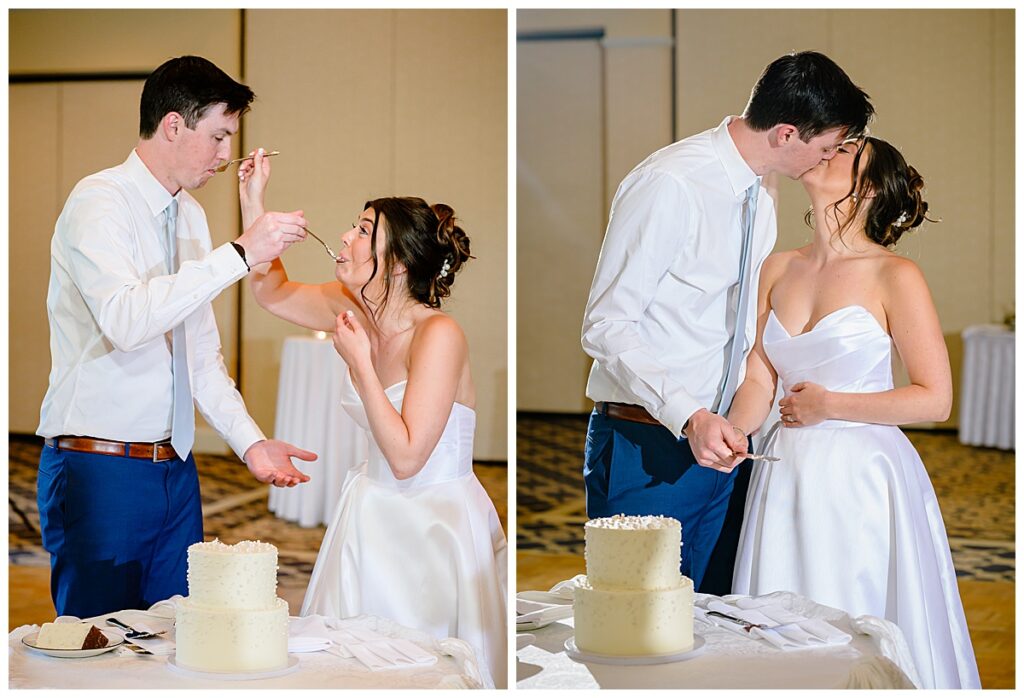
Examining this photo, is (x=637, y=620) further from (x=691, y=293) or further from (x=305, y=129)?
(x=305, y=129)

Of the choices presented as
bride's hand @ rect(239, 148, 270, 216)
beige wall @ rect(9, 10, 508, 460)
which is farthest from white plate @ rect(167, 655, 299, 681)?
beige wall @ rect(9, 10, 508, 460)

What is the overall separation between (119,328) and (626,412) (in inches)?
46.3

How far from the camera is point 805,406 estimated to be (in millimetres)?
2551

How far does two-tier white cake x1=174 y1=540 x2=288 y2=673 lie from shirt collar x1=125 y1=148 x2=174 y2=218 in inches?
40.2

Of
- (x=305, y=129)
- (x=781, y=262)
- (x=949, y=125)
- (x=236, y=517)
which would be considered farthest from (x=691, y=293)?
(x=949, y=125)

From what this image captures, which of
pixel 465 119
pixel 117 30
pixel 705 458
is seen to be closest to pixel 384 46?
pixel 465 119

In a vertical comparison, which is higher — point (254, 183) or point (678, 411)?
point (254, 183)

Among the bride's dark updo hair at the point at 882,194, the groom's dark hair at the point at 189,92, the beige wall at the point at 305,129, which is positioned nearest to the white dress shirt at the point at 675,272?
the bride's dark updo hair at the point at 882,194

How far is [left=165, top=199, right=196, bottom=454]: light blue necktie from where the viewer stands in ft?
8.28

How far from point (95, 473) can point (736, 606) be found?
144 cm

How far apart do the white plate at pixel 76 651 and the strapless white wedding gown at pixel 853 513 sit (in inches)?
56.2

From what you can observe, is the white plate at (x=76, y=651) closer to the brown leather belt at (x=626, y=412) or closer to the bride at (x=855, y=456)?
the brown leather belt at (x=626, y=412)

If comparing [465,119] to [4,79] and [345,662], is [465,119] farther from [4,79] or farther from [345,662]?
[345,662]

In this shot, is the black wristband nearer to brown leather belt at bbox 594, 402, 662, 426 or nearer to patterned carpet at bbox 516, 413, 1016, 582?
brown leather belt at bbox 594, 402, 662, 426
